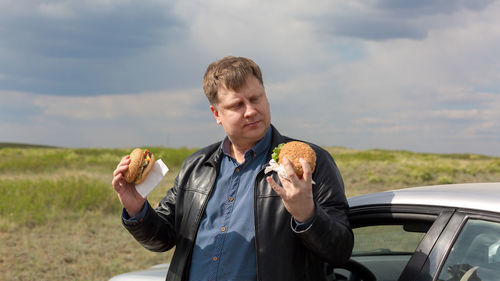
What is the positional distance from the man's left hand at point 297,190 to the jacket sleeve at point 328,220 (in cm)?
8

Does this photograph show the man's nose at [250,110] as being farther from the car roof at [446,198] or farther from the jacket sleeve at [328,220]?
the car roof at [446,198]

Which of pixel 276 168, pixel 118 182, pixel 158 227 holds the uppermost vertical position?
pixel 276 168

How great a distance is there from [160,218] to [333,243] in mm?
1096

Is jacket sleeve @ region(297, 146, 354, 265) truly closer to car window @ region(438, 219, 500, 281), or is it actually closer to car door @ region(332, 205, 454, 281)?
car door @ region(332, 205, 454, 281)

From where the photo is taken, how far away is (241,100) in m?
2.48

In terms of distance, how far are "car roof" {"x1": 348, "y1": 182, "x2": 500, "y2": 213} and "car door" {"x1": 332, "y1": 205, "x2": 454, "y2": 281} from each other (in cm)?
3

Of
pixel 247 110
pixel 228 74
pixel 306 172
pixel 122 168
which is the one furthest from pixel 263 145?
pixel 122 168

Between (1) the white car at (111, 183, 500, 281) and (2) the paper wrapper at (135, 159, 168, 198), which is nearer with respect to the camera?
(1) the white car at (111, 183, 500, 281)

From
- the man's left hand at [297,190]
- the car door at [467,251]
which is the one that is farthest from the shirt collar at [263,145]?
the car door at [467,251]

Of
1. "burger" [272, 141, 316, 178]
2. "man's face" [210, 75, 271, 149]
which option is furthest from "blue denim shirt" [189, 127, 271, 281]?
"burger" [272, 141, 316, 178]

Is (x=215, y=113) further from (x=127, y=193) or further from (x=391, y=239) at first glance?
(x=391, y=239)

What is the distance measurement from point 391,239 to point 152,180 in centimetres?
136

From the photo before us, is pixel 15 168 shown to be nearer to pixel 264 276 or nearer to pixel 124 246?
pixel 124 246

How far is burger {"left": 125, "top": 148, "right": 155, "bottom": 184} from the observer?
8.80 ft
